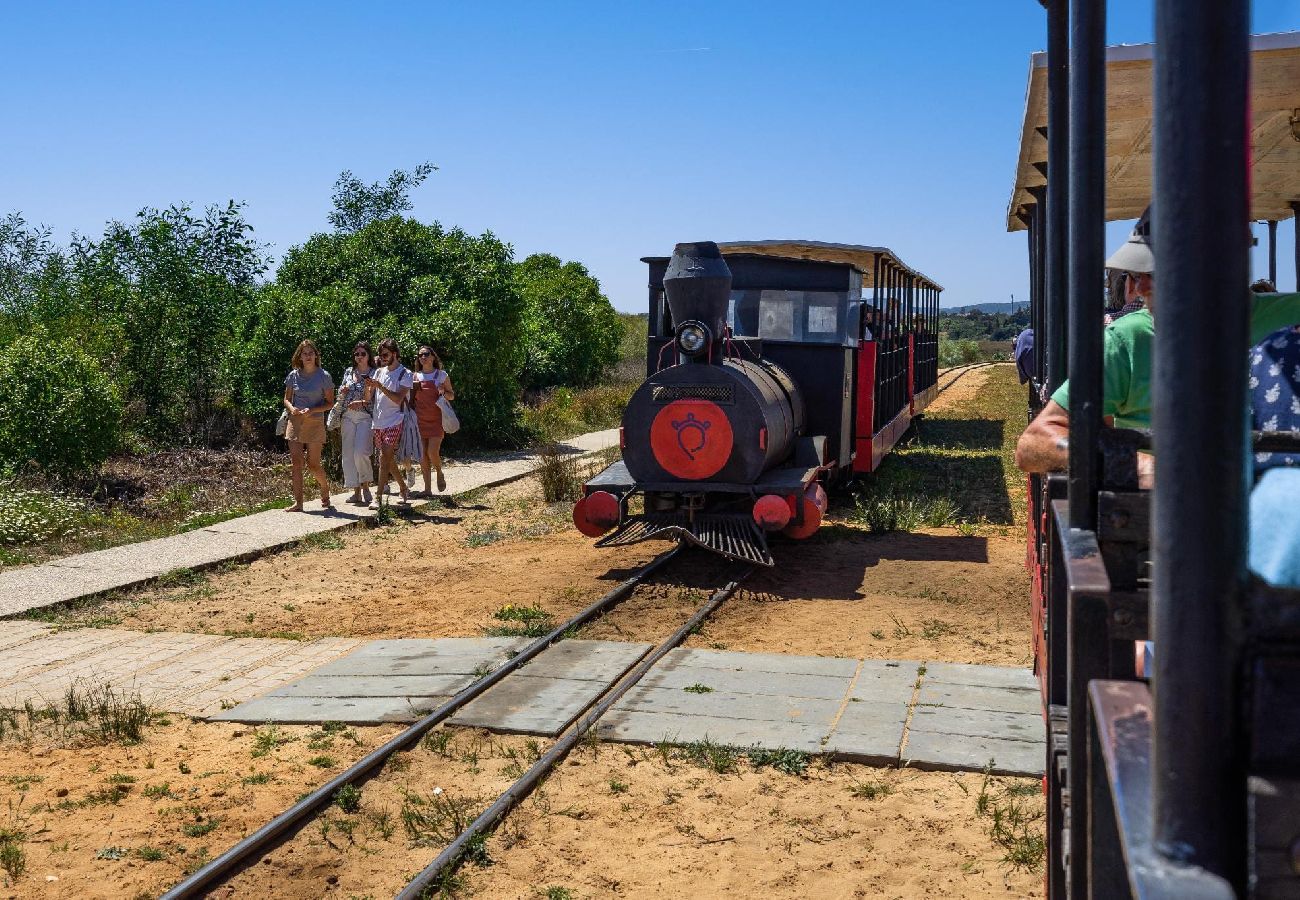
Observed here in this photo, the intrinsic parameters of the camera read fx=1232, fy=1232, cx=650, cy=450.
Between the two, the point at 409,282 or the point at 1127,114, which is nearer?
the point at 1127,114

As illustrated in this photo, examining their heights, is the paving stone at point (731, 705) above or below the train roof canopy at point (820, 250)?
below

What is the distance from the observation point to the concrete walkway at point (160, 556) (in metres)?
9.03

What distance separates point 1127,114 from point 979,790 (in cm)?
283

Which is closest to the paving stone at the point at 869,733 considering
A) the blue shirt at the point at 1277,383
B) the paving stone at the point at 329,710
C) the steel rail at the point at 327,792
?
the steel rail at the point at 327,792

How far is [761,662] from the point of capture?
Answer: 6.95 m

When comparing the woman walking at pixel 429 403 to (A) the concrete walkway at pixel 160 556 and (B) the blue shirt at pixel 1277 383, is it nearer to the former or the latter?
(A) the concrete walkway at pixel 160 556

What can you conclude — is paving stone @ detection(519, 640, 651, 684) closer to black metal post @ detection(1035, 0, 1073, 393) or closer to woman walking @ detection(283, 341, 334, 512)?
black metal post @ detection(1035, 0, 1073, 393)

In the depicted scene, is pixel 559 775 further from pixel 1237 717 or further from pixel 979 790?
pixel 1237 717

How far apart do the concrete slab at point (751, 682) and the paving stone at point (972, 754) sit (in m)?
0.77

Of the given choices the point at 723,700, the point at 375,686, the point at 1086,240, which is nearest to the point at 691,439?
the point at 723,700

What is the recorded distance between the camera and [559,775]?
17.2ft

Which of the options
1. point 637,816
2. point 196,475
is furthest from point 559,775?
point 196,475

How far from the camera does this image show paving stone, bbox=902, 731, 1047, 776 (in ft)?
17.2

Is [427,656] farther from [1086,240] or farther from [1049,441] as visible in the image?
[1086,240]
